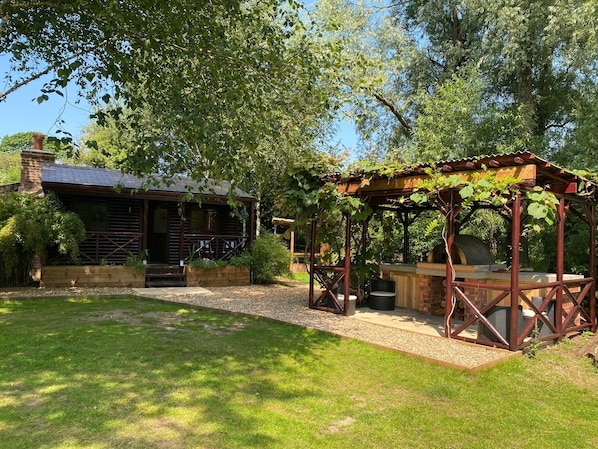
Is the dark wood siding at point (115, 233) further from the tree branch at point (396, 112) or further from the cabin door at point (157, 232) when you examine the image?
the tree branch at point (396, 112)

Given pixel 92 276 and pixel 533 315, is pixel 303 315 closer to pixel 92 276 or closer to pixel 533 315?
pixel 533 315

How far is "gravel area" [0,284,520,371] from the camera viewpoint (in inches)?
232

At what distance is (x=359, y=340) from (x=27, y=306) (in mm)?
6953

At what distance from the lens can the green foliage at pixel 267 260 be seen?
14750 mm

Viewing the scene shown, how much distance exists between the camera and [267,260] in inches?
586

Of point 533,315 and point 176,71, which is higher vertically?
point 176,71

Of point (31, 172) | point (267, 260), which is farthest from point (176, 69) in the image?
point (31, 172)

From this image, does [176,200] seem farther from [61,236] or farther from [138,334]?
[138,334]

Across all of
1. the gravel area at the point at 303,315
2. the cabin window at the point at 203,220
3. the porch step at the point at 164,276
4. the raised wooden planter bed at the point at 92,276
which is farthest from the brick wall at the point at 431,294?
the cabin window at the point at 203,220

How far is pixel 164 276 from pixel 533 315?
10.2 metres

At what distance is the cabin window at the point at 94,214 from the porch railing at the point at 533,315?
11.9 m

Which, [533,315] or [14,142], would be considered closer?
[533,315]

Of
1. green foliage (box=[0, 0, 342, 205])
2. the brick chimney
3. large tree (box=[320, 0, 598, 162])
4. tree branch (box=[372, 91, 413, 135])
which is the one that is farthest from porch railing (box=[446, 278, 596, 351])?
the brick chimney

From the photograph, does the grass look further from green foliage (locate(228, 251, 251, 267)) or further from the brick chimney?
the brick chimney
